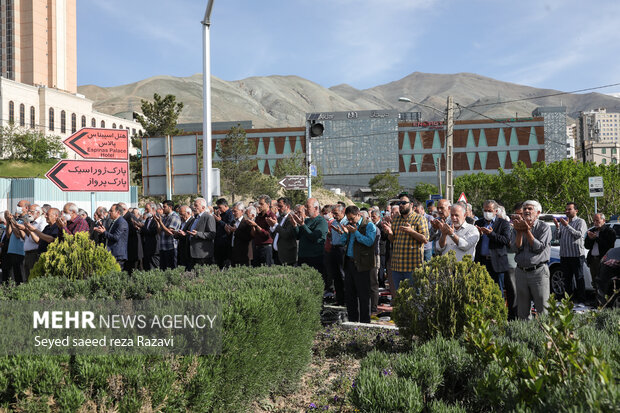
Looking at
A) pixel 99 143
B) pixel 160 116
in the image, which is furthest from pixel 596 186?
pixel 160 116

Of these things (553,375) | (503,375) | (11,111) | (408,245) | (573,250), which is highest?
(11,111)

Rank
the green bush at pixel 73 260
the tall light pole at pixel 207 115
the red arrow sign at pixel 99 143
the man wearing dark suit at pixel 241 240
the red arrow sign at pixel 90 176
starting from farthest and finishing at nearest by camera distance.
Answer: the tall light pole at pixel 207 115 < the red arrow sign at pixel 99 143 < the man wearing dark suit at pixel 241 240 < the red arrow sign at pixel 90 176 < the green bush at pixel 73 260

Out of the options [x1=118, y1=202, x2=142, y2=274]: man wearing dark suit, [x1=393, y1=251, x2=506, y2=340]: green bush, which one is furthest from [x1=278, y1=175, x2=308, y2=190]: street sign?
[x1=393, y1=251, x2=506, y2=340]: green bush

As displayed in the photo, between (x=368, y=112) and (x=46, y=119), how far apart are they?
57765 mm

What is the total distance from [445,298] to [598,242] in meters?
7.33

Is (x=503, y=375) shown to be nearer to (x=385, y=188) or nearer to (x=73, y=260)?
(x=73, y=260)

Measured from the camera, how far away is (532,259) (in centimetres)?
680

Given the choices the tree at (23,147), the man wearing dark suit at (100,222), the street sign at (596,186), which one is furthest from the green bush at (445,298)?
the tree at (23,147)

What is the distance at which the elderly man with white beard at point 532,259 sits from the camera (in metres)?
6.78

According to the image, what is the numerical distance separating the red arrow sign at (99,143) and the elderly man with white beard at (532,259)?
24.0ft

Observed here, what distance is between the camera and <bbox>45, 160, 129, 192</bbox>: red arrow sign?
9.80 m

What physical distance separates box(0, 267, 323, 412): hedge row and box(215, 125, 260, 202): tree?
54.5 m

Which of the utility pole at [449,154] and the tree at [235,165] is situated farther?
the tree at [235,165]

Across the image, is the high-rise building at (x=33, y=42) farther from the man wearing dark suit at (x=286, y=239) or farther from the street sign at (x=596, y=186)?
the man wearing dark suit at (x=286, y=239)
